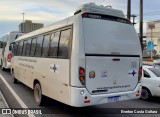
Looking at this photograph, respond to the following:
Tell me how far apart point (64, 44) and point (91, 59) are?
0.92 meters

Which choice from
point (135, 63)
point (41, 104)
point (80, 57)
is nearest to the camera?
point (80, 57)

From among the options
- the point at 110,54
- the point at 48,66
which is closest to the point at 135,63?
the point at 110,54

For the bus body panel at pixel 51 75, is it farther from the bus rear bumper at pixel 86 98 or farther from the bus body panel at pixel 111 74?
the bus body panel at pixel 111 74

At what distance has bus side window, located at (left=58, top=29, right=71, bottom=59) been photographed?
6348 mm

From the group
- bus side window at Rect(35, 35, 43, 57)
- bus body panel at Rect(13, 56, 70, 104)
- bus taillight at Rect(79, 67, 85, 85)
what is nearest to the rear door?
bus taillight at Rect(79, 67, 85, 85)

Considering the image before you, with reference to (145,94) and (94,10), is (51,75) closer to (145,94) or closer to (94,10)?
(94,10)

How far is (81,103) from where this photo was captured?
19.6 feet

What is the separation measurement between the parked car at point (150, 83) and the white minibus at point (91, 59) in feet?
7.96

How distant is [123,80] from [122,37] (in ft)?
4.07

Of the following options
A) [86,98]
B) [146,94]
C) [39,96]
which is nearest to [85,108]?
[39,96]

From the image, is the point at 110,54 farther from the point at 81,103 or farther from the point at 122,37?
the point at 81,103

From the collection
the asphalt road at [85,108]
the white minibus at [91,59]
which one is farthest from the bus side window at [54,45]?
the asphalt road at [85,108]

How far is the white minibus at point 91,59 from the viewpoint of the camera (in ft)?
19.7

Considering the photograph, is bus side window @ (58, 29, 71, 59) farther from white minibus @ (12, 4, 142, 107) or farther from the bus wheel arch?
the bus wheel arch
